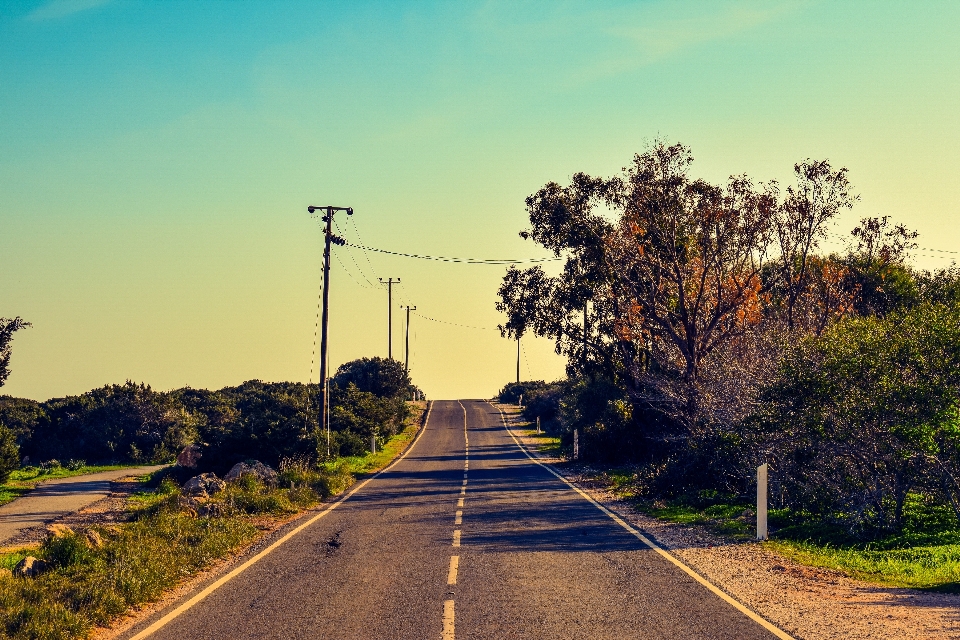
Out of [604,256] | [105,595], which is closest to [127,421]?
[604,256]

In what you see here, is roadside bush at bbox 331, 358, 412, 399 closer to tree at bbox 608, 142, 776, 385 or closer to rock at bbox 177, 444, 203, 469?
rock at bbox 177, 444, 203, 469

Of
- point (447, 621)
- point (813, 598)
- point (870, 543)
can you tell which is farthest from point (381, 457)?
point (447, 621)

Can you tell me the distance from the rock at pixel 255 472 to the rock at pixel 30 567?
1504cm

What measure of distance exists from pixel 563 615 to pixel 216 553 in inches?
312

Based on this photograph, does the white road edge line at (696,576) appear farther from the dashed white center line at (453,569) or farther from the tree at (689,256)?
the tree at (689,256)

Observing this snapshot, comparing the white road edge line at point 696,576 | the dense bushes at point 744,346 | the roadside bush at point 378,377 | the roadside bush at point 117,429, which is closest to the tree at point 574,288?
the dense bushes at point 744,346

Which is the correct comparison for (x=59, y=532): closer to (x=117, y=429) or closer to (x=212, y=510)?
(x=212, y=510)

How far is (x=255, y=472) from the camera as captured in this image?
105 ft

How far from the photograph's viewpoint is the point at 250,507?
77.2 ft

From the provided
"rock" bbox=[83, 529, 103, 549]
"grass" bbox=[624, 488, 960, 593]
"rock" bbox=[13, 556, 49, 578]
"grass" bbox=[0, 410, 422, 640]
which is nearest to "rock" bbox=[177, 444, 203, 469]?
"grass" bbox=[0, 410, 422, 640]

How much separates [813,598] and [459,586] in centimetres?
464

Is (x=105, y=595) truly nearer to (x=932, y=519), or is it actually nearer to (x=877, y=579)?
(x=877, y=579)

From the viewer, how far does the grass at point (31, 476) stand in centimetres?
3911

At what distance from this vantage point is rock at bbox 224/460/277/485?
30.5 m
